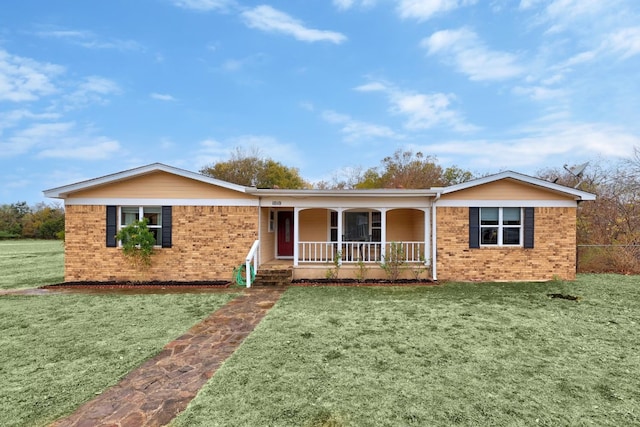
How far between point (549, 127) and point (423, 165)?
39.4 feet

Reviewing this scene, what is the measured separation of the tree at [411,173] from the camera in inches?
1097

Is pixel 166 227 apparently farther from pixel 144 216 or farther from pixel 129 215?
pixel 129 215

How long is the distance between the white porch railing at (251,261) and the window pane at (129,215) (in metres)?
4.01

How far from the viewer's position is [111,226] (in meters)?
10.1

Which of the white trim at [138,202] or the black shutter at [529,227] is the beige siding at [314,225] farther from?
the black shutter at [529,227]

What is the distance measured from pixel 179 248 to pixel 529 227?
11.3 m

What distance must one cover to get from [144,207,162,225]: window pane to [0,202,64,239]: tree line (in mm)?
36561

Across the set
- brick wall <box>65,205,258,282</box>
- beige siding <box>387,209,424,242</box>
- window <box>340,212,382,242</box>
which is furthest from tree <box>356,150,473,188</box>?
brick wall <box>65,205,258,282</box>

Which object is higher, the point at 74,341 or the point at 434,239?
the point at 434,239

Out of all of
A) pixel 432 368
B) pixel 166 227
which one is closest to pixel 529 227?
pixel 432 368

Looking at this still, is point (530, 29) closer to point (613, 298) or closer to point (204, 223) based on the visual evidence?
point (613, 298)

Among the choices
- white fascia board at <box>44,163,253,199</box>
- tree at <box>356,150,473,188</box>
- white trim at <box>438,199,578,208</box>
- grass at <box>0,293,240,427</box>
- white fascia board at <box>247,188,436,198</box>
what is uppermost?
tree at <box>356,150,473,188</box>

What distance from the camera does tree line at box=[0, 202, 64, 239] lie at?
37625 mm

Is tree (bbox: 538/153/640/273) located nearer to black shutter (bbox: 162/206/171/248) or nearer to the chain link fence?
the chain link fence
